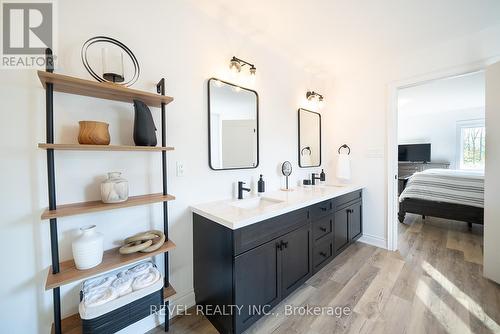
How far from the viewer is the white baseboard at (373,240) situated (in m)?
2.59

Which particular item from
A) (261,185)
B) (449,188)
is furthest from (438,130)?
(261,185)

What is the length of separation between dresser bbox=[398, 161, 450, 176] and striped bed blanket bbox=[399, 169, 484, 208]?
9.83 ft

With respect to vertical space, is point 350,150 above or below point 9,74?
below

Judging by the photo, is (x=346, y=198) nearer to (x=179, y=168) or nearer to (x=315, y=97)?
(x=315, y=97)

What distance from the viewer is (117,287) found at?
1141mm

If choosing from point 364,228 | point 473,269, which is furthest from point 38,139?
point 473,269

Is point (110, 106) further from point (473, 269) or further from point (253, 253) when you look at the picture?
point (473, 269)

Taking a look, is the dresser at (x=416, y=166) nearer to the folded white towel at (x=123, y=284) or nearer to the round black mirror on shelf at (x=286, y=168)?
the round black mirror on shelf at (x=286, y=168)

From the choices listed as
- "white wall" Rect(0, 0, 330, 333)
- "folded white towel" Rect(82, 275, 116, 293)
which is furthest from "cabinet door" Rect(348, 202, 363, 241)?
"folded white towel" Rect(82, 275, 116, 293)

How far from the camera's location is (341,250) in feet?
7.63

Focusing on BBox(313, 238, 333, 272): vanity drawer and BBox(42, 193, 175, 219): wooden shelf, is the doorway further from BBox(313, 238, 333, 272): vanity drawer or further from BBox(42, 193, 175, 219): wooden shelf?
BBox(42, 193, 175, 219): wooden shelf

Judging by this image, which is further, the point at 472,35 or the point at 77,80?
the point at 472,35

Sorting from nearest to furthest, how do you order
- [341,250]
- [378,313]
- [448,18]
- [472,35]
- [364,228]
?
[378,313], [448,18], [472,35], [341,250], [364,228]

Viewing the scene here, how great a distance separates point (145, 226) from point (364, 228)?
2755 mm
